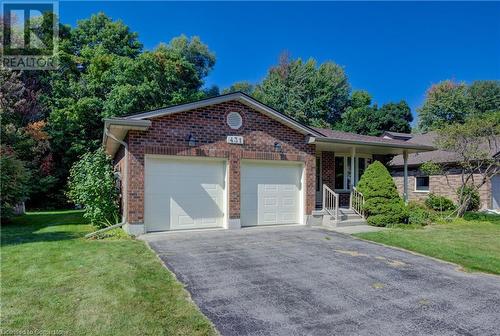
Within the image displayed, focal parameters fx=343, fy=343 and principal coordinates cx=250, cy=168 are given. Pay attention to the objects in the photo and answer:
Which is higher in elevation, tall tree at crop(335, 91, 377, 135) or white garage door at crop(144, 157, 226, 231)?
tall tree at crop(335, 91, 377, 135)

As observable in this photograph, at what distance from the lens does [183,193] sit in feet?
32.0

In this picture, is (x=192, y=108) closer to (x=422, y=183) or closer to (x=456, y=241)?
(x=456, y=241)

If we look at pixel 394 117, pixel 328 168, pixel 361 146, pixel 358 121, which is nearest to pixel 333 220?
pixel 361 146

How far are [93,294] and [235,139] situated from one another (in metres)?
6.45

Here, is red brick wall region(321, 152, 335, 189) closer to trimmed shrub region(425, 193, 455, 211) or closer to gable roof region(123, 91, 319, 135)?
gable roof region(123, 91, 319, 135)

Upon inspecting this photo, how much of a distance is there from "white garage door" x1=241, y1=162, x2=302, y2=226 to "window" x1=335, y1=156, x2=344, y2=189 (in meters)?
3.76

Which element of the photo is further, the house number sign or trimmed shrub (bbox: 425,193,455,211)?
trimmed shrub (bbox: 425,193,455,211)

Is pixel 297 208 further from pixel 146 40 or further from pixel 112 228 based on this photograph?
pixel 146 40

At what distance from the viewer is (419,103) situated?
1497 inches

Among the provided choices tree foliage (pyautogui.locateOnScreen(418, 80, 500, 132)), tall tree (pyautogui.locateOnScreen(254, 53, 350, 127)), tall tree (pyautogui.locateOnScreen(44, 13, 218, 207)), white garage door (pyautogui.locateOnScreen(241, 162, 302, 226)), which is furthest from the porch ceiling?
tree foliage (pyautogui.locateOnScreen(418, 80, 500, 132))

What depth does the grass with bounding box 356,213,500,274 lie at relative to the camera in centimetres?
702

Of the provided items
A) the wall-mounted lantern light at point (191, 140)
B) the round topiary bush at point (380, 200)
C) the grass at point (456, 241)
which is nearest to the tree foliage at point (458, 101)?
the round topiary bush at point (380, 200)

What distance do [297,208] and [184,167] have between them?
4.09m

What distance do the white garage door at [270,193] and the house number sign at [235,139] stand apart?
2.39 feet
